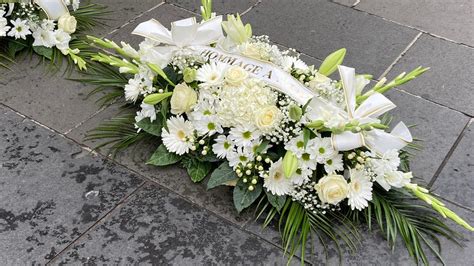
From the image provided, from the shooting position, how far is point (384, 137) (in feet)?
8.36

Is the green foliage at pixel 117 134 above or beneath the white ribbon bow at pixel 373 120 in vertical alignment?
beneath

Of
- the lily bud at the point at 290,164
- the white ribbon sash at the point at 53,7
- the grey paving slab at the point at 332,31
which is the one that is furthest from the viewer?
the grey paving slab at the point at 332,31

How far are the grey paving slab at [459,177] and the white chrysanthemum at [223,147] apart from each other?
0.93 meters

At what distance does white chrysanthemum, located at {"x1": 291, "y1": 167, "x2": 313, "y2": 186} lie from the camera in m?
2.53

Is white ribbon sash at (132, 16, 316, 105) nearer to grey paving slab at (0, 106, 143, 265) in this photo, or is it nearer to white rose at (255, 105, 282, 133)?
white rose at (255, 105, 282, 133)

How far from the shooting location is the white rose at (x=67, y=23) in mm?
3512

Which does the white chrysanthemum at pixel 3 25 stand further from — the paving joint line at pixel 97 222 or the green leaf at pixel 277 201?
the green leaf at pixel 277 201

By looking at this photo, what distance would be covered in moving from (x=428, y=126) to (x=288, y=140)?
949 mm

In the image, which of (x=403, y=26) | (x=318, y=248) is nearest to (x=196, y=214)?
(x=318, y=248)

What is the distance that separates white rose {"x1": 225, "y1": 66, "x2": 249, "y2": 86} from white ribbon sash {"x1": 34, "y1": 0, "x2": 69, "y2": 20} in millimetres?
1318

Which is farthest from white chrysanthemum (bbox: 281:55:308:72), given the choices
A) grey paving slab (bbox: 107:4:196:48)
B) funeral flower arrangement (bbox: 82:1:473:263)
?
grey paving slab (bbox: 107:4:196:48)

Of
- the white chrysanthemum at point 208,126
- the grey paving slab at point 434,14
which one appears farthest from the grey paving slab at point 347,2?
the white chrysanthemum at point 208,126

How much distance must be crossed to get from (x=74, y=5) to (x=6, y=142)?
1109 millimetres

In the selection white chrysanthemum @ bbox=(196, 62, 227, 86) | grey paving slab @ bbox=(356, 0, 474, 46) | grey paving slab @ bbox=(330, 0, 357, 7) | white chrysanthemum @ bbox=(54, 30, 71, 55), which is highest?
grey paving slab @ bbox=(356, 0, 474, 46)
